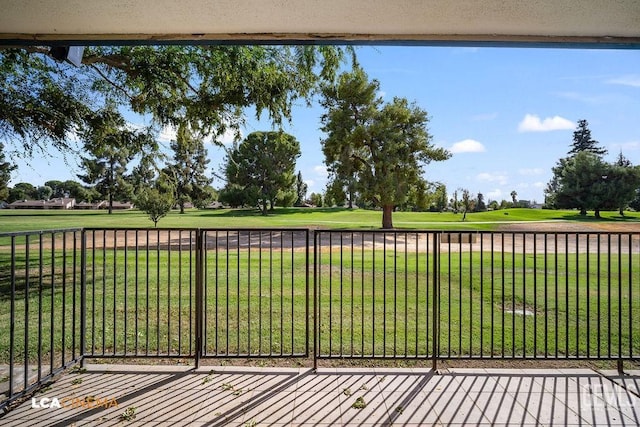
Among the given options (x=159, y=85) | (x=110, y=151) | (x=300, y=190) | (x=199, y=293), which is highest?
(x=159, y=85)

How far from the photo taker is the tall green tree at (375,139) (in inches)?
309

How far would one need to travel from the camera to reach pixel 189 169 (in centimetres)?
462

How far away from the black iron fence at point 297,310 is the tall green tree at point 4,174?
525 mm

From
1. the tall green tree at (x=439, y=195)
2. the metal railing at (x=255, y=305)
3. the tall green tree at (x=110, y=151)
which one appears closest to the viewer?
the metal railing at (x=255, y=305)

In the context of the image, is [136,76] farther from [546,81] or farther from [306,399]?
[546,81]

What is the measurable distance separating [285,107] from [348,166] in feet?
13.2

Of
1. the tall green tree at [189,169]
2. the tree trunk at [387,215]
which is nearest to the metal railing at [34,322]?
the tall green tree at [189,169]

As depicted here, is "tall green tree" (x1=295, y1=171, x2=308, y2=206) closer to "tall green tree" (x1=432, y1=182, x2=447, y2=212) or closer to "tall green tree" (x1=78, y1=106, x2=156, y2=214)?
"tall green tree" (x1=78, y1=106, x2=156, y2=214)

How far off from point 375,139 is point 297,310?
19.2 ft

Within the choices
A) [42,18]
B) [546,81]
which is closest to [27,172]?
[42,18]

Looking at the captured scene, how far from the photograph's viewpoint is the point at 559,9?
1451 mm

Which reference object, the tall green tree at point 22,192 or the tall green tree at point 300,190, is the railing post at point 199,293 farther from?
the tall green tree at point 300,190

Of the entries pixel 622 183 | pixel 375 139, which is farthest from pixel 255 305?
pixel 375 139

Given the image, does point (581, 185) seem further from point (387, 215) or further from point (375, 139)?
point (375, 139)
